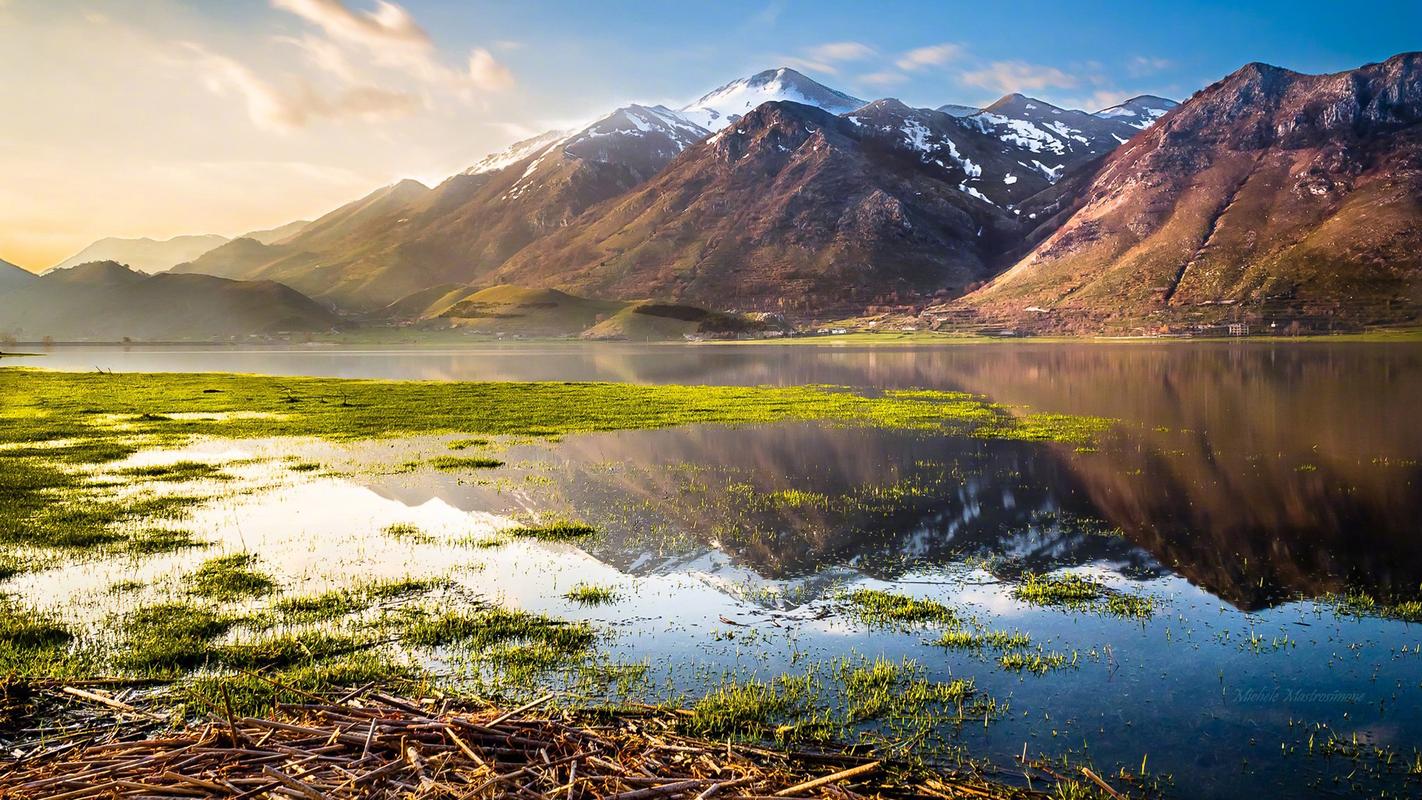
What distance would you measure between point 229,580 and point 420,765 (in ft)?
52.4

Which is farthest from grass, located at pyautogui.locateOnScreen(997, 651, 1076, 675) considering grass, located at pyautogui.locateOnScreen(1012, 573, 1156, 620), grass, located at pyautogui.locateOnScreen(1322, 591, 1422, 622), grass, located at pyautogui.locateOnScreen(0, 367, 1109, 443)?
grass, located at pyautogui.locateOnScreen(0, 367, 1109, 443)

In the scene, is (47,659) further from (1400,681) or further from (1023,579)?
(1400,681)

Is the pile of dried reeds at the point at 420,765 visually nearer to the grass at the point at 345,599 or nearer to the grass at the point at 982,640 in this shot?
the grass at the point at 982,640

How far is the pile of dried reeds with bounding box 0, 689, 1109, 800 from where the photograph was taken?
8227 mm

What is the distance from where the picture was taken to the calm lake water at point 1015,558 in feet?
44.4

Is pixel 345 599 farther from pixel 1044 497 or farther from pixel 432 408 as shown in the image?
pixel 432 408

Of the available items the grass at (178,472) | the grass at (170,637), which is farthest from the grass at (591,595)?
the grass at (178,472)

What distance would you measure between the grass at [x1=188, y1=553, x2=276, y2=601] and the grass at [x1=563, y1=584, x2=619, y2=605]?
8.12m

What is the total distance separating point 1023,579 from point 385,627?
1721 centimetres

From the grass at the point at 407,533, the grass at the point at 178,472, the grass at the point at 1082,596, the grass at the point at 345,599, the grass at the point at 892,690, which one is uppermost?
the grass at the point at 178,472

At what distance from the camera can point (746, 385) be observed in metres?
94.8

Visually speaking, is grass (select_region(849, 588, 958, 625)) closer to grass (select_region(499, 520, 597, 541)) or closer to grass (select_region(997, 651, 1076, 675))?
grass (select_region(997, 651, 1076, 675))

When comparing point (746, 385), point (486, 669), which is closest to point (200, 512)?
point (486, 669)

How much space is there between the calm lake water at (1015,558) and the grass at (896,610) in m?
0.63
